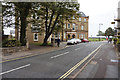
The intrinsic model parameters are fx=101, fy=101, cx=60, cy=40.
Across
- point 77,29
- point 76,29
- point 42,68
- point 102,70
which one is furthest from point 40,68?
point 77,29

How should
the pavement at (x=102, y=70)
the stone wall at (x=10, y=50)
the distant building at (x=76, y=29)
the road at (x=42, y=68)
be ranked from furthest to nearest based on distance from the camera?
the distant building at (x=76, y=29), the stone wall at (x=10, y=50), the road at (x=42, y=68), the pavement at (x=102, y=70)

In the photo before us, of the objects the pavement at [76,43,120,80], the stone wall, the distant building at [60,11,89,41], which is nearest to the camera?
the pavement at [76,43,120,80]

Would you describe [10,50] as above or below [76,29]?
below

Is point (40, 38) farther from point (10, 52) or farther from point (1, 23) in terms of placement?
point (10, 52)

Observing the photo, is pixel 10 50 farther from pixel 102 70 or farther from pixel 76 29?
pixel 76 29

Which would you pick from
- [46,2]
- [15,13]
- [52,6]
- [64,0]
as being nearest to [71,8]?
[64,0]

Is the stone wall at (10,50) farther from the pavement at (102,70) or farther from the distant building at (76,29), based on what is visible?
the distant building at (76,29)

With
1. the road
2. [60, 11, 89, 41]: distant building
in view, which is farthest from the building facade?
the road

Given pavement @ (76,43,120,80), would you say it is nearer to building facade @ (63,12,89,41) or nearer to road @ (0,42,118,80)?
road @ (0,42,118,80)

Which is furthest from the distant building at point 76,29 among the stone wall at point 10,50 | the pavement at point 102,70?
the pavement at point 102,70

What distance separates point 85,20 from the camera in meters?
49.5

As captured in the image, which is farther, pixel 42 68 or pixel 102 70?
pixel 42 68

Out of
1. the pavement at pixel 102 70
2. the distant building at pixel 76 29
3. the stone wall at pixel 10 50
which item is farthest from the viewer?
the distant building at pixel 76 29

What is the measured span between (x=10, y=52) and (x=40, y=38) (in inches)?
776
